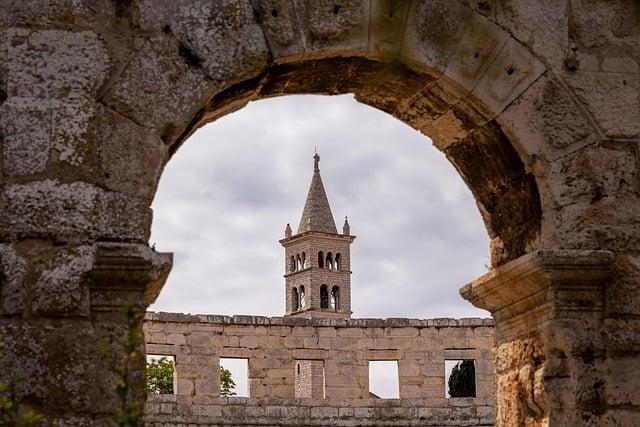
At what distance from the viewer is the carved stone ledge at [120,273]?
513cm

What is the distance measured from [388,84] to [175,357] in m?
14.8

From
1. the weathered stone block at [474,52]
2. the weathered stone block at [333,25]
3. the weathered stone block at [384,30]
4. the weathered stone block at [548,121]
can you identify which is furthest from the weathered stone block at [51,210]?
the weathered stone block at [548,121]

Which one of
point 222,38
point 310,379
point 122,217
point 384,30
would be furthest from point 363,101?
point 310,379

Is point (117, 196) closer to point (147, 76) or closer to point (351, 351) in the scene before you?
point (147, 76)

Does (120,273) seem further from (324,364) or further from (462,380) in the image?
(462,380)

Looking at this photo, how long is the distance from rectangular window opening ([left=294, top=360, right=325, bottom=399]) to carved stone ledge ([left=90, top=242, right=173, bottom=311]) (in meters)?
35.4

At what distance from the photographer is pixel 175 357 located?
20.3 metres

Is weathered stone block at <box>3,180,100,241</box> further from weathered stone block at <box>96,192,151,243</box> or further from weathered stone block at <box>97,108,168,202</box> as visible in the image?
weathered stone block at <box>97,108,168,202</box>

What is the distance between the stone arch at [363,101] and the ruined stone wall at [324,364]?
1426 centimetres

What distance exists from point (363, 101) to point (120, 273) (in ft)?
6.07

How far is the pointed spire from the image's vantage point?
5944cm

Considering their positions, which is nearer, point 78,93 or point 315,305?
point 78,93

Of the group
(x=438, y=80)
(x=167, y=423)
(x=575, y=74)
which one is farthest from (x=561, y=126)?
(x=167, y=423)

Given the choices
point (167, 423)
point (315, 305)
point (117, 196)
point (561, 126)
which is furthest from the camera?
point (315, 305)
